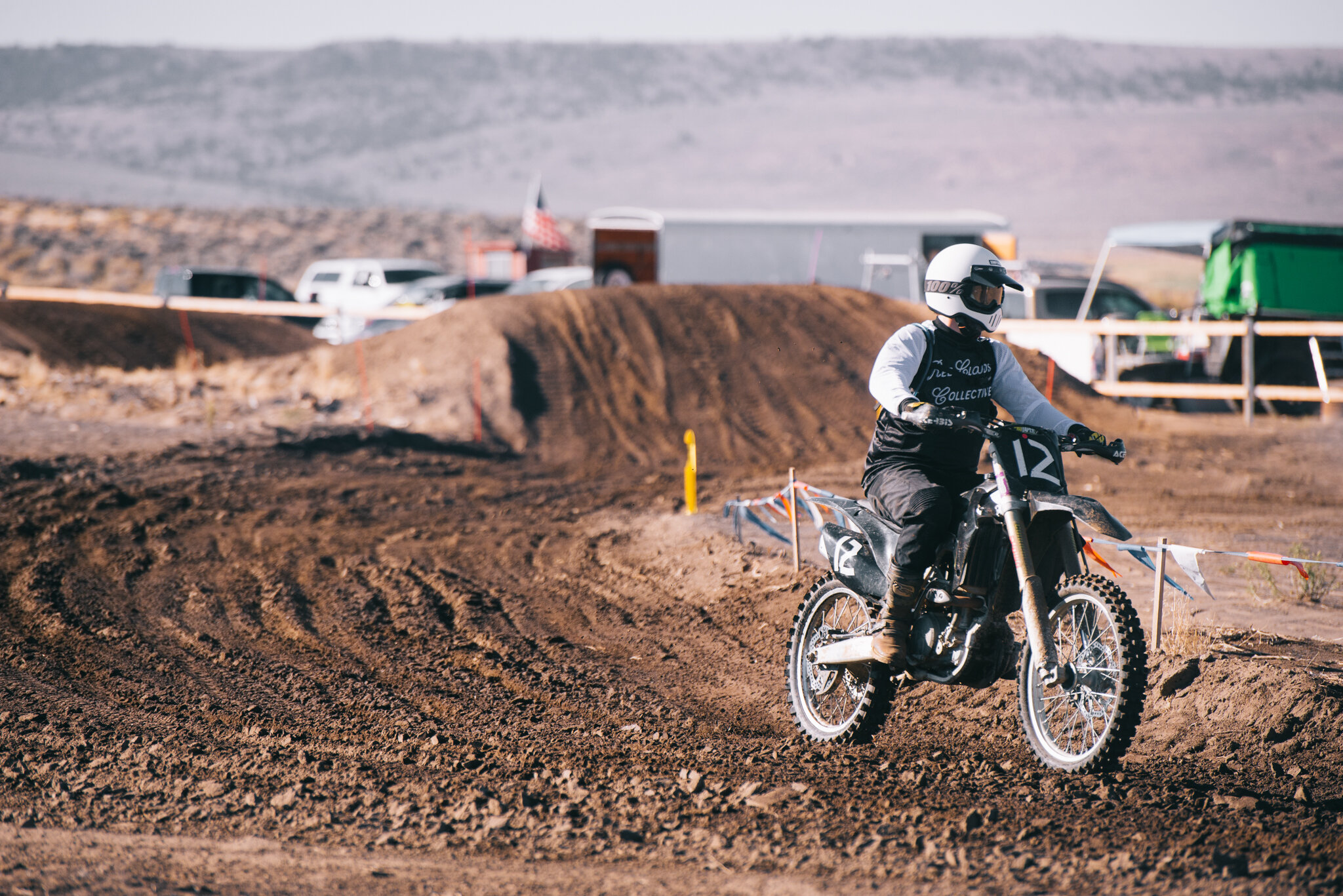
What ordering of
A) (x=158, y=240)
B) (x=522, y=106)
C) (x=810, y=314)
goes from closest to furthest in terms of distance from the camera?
1. (x=810, y=314)
2. (x=158, y=240)
3. (x=522, y=106)

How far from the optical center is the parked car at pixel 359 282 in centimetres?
2905

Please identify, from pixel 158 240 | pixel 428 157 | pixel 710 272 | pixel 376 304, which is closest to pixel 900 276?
pixel 710 272

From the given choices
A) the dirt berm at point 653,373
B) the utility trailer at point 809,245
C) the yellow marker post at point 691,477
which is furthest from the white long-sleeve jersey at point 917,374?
the utility trailer at point 809,245

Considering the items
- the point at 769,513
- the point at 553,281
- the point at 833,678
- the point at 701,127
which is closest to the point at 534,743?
the point at 833,678

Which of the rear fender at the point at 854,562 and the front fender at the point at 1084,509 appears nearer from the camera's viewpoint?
the front fender at the point at 1084,509

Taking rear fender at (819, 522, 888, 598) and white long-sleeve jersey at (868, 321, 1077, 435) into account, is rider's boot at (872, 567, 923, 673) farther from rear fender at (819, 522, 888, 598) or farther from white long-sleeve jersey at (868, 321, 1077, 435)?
white long-sleeve jersey at (868, 321, 1077, 435)

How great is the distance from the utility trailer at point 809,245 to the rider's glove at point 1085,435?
22.1 metres

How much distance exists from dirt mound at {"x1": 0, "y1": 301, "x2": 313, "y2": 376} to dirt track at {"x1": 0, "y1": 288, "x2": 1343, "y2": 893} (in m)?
11.3

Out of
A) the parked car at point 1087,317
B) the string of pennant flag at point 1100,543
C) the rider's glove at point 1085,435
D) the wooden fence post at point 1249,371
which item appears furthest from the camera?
the parked car at point 1087,317

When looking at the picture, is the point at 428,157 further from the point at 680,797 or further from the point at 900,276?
the point at 680,797

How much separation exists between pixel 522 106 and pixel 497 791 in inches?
5334

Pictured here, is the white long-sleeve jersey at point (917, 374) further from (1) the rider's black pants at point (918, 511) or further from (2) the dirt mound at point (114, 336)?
(2) the dirt mound at point (114, 336)

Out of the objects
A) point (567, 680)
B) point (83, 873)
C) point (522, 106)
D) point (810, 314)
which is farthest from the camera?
point (522, 106)

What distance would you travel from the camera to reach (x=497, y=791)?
4.79 m
